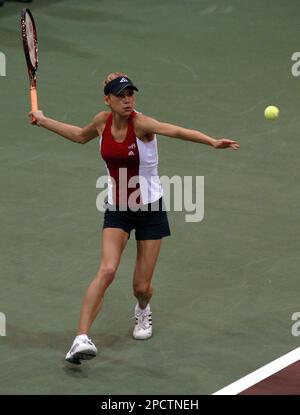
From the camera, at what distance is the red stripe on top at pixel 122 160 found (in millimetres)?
11180

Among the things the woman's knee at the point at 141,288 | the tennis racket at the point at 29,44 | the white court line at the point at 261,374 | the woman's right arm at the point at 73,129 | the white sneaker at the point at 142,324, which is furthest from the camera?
the tennis racket at the point at 29,44

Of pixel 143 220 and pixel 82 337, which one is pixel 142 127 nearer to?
pixel 143 220

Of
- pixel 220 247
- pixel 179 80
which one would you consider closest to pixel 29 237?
pixel 220 247

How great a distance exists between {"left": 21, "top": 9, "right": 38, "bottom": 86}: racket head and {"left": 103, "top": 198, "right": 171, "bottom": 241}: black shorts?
171 cm

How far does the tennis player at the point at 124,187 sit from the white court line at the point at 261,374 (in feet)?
4.34

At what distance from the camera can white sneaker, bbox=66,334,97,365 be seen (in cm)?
1089

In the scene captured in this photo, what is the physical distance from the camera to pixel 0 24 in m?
22.2

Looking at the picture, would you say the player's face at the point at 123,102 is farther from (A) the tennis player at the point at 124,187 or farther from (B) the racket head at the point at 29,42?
(B) the racket head at the point at 29,42

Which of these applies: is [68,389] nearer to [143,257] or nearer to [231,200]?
[143,257]

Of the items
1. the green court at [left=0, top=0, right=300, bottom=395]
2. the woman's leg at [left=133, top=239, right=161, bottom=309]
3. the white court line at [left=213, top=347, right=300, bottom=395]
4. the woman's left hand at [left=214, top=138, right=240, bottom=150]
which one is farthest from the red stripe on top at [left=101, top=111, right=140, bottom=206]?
the white court line at [left=213, top=347, right=300, bottom=395]

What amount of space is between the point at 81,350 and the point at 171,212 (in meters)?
4.16

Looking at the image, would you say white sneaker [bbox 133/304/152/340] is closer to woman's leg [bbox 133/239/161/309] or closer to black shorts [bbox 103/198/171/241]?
woman's leg [bbox 133/239/161/309]

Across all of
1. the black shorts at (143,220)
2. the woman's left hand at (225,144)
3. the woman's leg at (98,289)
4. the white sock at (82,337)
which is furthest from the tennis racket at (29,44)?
the white sock at (82,337)
